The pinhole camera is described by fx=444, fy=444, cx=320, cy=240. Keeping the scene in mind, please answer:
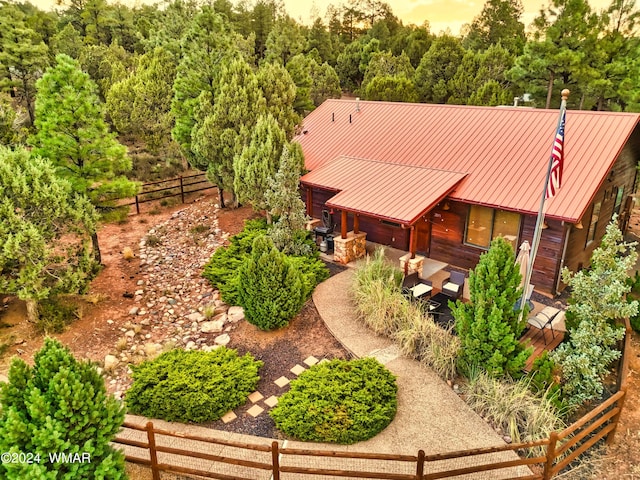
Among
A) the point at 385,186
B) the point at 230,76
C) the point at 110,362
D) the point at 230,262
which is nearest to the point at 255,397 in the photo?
the point at 110,362

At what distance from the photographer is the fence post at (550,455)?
617cm

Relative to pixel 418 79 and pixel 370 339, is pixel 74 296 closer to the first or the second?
pixel 370 339

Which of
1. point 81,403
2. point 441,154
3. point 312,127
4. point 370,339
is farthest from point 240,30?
point 81,403

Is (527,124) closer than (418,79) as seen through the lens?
Yes

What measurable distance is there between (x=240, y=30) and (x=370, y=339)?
53272mm

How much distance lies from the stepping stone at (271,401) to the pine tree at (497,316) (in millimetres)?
3802

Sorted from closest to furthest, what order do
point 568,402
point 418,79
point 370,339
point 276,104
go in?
point 568,402
point 370,339
point 276,104
point 418,79

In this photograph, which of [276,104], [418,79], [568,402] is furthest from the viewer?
[418,79]

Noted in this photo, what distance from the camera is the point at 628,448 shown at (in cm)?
759

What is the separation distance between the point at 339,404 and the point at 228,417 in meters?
2.04

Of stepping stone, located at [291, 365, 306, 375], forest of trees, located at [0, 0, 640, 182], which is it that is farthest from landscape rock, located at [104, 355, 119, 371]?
forest of trees, located at [0, 0, 640, 182]

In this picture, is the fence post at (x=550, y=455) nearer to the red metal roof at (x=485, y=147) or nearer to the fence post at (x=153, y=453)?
the fence post at (x=153, y=453)

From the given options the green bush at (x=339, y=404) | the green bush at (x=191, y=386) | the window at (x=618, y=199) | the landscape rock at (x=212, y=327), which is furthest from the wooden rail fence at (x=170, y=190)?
the window at (x=618, y=199)

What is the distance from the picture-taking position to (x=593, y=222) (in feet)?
44.1
